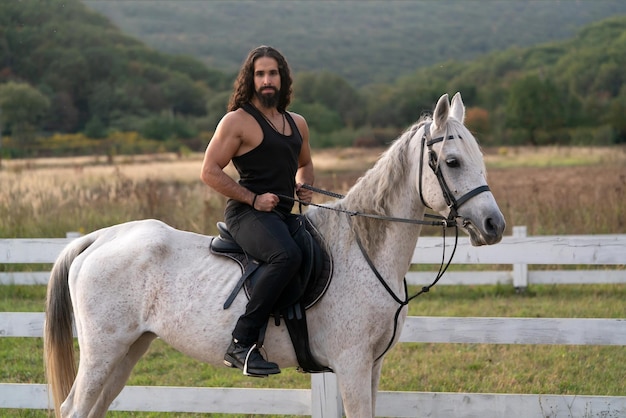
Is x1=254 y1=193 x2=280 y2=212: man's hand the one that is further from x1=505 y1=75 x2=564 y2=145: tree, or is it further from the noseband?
x1=505 y1=75 x2=564 y2=145: tree

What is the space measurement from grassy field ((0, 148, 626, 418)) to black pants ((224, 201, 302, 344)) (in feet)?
8.42

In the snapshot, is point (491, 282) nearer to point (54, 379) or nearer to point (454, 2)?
point (54, 379)

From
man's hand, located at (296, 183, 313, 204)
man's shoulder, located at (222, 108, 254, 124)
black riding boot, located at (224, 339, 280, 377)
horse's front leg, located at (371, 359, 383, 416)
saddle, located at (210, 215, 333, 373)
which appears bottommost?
horse's front leg, located at (371, 359, 383, 416)

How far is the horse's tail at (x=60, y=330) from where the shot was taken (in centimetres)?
504

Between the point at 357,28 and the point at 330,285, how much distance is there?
165 meters

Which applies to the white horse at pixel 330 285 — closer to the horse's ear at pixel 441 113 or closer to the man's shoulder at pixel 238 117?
the horse's ear at pixel 441 113

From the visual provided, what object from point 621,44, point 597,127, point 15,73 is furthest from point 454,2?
point 15,73

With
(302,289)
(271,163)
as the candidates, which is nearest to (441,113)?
(271,163)

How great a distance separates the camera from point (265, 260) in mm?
4469

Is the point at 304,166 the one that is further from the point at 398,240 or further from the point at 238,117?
the point at 398,240

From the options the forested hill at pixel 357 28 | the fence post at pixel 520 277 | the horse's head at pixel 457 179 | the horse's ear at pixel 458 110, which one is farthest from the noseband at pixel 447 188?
the forested hill at pixel 357 28

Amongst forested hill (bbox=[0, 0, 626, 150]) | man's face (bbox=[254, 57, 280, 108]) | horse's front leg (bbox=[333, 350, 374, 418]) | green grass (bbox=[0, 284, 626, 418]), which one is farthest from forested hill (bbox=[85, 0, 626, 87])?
horse's front leg (bbox=[333, 350, 374, 418])

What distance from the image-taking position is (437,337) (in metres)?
5.86

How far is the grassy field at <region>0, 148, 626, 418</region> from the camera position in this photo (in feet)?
23.6
